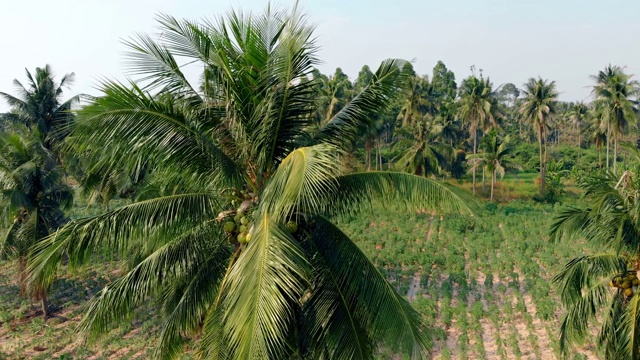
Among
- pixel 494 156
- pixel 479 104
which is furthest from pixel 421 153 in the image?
pixel 479 104

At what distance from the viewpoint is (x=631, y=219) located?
694 centimetres

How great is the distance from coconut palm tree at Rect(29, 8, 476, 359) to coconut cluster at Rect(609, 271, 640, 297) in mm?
3549

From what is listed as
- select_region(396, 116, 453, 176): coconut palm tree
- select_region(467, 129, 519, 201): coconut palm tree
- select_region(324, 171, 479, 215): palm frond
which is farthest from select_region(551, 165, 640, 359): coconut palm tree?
select_region(467, 129, 519, 201): coconut palm tree

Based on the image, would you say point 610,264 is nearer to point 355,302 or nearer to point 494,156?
point 355,302

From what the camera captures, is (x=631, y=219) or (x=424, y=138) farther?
(x=424, y=138)

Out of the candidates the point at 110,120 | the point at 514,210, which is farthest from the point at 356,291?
the point at 514,210

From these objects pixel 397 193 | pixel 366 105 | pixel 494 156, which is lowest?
pixel 397 193

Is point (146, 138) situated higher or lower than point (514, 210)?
higher

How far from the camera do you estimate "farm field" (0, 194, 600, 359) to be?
14073 mm

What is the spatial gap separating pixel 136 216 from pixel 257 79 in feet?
6.06

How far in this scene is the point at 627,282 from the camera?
7117mm

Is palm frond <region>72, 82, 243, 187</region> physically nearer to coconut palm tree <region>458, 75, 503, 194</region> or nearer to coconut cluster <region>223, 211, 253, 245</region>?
coconut cluster <region>223, 211, 253, 245</region>

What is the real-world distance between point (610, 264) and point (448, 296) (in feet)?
35.4

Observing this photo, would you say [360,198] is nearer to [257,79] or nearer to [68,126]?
[257,79]
